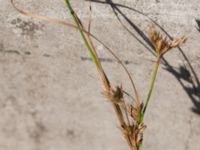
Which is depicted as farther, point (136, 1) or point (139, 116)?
point (136, 1)

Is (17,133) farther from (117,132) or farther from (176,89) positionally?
(176,89)

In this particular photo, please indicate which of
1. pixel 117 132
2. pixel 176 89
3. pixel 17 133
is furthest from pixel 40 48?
pixel 176 89

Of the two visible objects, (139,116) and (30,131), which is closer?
(139,116)

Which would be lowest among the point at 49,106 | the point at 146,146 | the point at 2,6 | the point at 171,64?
the point at 146,146

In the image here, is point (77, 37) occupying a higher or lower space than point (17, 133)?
higher

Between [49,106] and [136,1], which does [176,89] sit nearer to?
[136,1]

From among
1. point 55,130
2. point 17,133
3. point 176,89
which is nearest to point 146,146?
point 176,89

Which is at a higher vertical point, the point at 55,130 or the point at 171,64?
the point at 171,64
